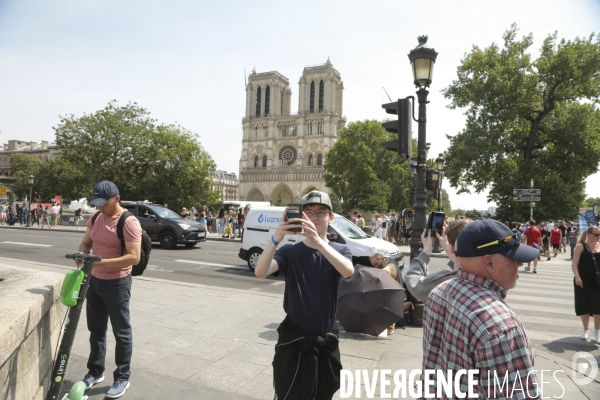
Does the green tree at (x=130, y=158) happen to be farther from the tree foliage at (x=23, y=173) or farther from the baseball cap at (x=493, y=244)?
the baseball cap at (x=493, y=244)

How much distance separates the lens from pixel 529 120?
28219mm

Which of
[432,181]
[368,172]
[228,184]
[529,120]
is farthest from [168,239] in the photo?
[228,184]

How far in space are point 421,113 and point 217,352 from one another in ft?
15.8

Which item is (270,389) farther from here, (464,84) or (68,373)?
(464,84)

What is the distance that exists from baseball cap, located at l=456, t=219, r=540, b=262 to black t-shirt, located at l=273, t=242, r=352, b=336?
35.1 inches

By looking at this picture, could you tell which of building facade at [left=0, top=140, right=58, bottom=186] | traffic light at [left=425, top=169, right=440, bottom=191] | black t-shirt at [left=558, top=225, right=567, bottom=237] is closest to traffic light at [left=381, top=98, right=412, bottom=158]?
traffic light at [left=425, top=169, right=440, bottom=191]

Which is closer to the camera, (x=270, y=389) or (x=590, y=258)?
(x=270, y=389)

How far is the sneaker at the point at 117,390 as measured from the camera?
128 inches

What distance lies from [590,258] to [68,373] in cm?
639

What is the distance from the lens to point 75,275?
101 inches

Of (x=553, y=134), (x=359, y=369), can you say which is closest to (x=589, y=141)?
(x=553, y=134)

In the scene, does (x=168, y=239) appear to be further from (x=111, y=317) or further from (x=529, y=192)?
(x=529, y=192)

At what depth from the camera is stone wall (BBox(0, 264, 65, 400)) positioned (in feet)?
7.07

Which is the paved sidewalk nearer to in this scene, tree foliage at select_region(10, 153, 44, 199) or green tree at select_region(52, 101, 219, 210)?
green tree at select_region(52, 101, 219, 210)
